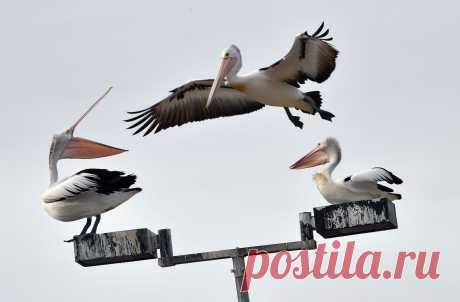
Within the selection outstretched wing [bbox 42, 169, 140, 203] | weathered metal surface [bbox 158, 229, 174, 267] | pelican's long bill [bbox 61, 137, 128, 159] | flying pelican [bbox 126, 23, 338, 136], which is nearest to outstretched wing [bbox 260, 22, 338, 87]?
flying pelican [bbox 126, 23, 338, 136]

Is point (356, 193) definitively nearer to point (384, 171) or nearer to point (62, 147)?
point (384, 171)

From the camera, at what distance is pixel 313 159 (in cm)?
1146

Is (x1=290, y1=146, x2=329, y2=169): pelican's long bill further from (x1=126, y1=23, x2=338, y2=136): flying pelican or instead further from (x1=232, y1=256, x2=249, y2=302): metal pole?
(x1=232, y1=256, x2=249, y2=302): metal pole

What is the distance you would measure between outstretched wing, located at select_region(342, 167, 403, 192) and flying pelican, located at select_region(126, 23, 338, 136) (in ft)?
6.13

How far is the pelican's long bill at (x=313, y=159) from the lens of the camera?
11406mm

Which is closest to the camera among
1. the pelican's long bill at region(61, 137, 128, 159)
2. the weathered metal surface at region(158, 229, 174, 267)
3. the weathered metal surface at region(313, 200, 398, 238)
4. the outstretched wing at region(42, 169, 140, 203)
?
the weathered metal surface at region(313, 200, 398, 238)

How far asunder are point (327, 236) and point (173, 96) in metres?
5.49

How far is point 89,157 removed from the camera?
1135cm

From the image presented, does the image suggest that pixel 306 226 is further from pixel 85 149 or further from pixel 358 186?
pixel 85 149

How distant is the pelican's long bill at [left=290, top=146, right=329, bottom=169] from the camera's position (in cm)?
1141

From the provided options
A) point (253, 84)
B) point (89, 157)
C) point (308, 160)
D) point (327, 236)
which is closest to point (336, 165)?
point (308, 160)

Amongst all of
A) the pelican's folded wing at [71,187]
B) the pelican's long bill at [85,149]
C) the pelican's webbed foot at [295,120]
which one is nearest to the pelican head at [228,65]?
the pelican's webbed foot at [295,120]

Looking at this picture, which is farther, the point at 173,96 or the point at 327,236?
the point at 173,96

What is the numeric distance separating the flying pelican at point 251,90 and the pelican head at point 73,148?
1166 mm
